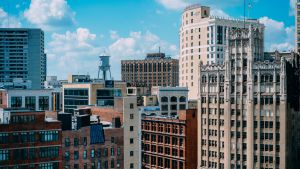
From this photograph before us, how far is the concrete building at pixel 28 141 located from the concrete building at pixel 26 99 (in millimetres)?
36809

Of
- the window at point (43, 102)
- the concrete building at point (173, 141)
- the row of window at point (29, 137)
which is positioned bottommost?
the concrete building at point (173, 141)

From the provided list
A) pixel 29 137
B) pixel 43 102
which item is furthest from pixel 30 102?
pixel 29 137

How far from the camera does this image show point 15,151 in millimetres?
104375

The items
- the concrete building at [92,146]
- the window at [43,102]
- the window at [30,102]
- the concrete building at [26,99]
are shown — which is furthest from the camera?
the window at [43,102]

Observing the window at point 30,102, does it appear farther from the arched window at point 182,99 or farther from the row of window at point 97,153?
the arched window at point 182,99

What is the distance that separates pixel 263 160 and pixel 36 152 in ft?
213

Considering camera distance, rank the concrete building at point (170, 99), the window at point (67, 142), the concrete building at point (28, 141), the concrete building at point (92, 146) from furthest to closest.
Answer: the concrete building at point (170, 99) < the concrete building at point (92, 146) < the window at point (67, 142) < the concrete building at point (28, 141)

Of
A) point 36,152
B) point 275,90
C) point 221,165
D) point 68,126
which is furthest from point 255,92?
point 36,152

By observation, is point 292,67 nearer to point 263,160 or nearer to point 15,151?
point 263,160

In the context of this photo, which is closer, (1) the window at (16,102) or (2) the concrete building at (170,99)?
(1) the window at (16,102)

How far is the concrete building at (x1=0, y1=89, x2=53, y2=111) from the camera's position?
145875 mm

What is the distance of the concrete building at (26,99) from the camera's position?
479ft

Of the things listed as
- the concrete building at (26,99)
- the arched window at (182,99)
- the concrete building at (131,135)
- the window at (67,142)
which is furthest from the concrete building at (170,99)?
the window at (67,142)

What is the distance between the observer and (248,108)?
13400 centimetres
